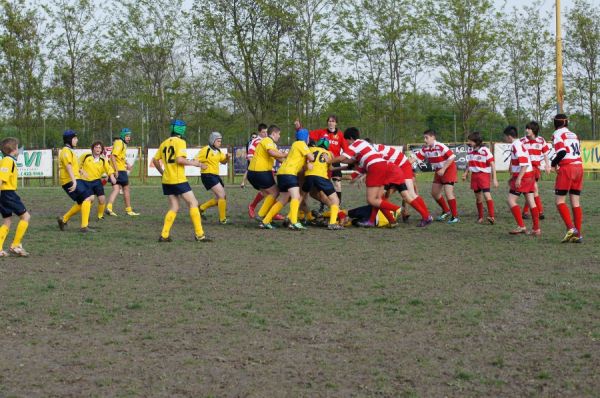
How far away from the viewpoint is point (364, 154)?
46.9ft

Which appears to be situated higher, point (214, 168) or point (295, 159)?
point (295, 159)

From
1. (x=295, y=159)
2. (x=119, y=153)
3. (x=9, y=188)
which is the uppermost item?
(x=119, y=153)

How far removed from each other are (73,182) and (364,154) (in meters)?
5.19

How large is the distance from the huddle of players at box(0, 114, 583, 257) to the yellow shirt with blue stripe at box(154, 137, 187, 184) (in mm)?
16

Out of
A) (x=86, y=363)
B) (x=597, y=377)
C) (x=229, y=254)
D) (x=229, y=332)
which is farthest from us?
(x=229, y=254)

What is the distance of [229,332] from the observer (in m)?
6.66

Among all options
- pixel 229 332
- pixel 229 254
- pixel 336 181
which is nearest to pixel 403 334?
pixel 229 332

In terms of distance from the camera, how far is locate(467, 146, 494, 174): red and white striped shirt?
15258 mm

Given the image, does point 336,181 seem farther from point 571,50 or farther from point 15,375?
point 571,50

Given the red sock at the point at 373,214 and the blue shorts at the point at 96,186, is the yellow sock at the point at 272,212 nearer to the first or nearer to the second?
the red sock at the point at 373,214

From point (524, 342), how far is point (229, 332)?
245 cm

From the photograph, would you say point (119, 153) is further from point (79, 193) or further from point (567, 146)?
point (567, 146)

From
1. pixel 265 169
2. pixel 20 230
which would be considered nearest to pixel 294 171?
pixel 265 169

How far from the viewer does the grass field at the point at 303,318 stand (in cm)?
533
